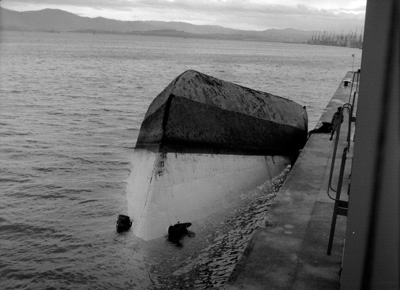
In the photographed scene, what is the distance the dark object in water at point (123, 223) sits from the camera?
293 inches

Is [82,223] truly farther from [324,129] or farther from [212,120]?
[324,129]

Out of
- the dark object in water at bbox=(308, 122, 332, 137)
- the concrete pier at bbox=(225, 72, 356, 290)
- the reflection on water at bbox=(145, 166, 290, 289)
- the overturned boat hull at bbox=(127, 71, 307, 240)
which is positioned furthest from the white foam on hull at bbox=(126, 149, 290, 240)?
the dark object in water at bbox=(308, 122, 332, 137)

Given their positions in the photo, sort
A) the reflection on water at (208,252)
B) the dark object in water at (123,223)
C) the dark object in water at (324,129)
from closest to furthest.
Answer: the reflection on water at (208,252) < the dark object in water at (123,223) < the dark object in water at (324,129)

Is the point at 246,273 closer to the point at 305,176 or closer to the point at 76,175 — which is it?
the point at 305,176

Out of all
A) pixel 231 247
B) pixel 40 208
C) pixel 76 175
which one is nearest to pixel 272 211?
pixel 231 247

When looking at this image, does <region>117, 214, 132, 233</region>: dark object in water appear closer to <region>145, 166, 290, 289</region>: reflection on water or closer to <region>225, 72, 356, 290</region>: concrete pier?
<region>145, 166, 290, 289</region>: reflection on water

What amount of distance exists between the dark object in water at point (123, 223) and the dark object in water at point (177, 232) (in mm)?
937

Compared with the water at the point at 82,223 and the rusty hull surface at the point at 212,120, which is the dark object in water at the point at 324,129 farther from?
the water at the point at 82,223

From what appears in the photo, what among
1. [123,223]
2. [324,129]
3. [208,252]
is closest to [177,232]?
[208,252]

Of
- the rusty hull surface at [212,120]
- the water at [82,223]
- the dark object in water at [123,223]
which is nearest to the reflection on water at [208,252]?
the water at [82,223]

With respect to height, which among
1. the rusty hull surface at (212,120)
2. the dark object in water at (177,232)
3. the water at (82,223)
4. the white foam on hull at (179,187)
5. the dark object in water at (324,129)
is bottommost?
the water at (82,223)

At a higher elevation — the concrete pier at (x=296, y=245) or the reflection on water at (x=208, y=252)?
the concrete pier at (x=296, y=245)

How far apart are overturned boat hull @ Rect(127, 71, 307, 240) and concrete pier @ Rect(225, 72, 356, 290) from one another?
1.27 m

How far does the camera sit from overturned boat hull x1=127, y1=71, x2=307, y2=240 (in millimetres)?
7215
